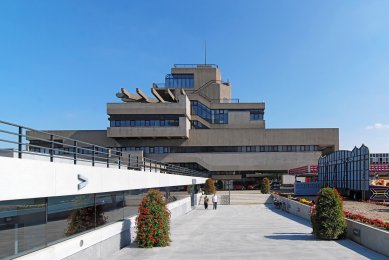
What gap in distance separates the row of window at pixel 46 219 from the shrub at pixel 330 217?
349 inches

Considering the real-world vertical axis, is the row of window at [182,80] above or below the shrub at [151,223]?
above

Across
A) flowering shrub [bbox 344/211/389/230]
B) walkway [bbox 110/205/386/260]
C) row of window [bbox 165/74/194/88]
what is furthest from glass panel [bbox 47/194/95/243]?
row of window [bbox 165/74/194/88]

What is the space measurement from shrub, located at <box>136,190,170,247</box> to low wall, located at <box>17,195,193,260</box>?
0.85 meters

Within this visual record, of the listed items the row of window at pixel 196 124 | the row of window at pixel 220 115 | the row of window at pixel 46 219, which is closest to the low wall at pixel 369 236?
the row of window at pixel 46 219

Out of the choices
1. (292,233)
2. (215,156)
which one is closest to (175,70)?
(215,156)

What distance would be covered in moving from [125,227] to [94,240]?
3814mm

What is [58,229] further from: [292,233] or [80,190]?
[292,233]

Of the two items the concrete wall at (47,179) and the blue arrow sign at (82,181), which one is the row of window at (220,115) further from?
the blue arrow sign at (82,181)

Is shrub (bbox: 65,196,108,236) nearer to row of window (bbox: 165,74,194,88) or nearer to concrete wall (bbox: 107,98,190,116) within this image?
concrete wall (bbox: 107,98,190,116)

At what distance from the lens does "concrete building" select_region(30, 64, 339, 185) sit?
72500 millimetres

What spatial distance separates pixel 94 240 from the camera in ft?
42.3

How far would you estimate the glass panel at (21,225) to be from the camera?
8.45m

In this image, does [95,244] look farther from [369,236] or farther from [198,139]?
[198,139]

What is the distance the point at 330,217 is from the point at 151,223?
25.1 ft
